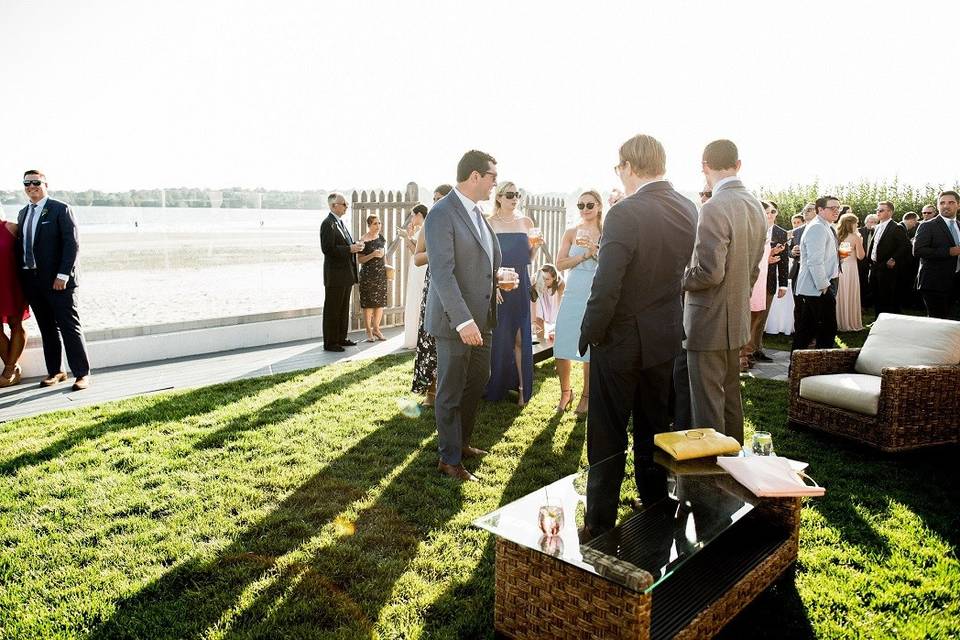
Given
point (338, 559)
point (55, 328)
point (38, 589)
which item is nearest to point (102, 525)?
point (38, 589)

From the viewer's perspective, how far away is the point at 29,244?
6707 millimetres

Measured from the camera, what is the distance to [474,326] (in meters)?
3.98

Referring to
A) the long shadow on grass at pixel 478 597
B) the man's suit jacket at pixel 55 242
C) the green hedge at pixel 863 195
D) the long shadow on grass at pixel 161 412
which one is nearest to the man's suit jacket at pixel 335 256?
the long shadow on grass at pixel 161 412

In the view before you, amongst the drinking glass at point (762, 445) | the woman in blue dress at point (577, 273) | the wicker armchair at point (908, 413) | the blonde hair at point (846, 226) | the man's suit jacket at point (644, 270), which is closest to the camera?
the man's suit jacket at point (644, 270)

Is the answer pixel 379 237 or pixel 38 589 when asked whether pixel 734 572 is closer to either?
pixel 38 589

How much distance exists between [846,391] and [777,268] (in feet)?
13.0

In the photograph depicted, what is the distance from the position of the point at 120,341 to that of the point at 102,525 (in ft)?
16.4

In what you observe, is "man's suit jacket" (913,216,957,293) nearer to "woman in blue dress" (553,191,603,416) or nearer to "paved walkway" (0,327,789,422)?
"paved walkway" (0,327,789,422)

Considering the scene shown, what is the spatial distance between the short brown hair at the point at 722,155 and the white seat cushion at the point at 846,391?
238 cm

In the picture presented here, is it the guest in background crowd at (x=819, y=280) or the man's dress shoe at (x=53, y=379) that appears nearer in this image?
the man's dress shoe at (x=53, y=379)

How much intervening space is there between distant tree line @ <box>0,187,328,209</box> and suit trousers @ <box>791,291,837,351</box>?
8784 mm

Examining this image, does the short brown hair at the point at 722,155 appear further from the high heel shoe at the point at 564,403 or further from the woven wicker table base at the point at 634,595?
the high heel shoe at the point at 564,403

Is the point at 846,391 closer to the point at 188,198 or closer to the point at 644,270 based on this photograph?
the point at 644,270

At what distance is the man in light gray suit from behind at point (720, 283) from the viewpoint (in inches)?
155
